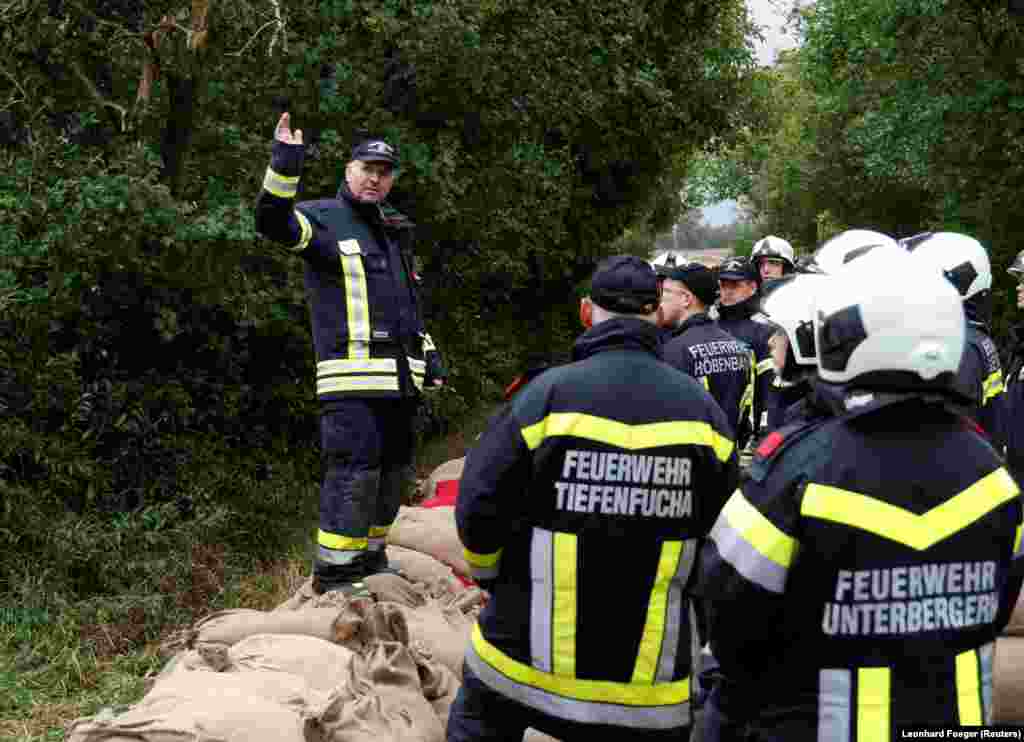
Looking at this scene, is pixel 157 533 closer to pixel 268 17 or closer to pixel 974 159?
pixel 268 17

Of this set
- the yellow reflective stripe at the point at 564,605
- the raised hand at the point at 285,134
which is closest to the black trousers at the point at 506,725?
the yellow reflective stripe at the point at 564,605

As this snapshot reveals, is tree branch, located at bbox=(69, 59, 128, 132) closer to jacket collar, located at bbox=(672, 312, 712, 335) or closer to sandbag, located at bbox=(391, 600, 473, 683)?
jacket collar, located at bbox=(672, 312, 712, 335)

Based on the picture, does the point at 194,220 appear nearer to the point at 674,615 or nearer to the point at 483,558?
the point at 483,558

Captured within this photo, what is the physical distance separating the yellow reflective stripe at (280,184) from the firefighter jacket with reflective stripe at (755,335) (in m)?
2.35

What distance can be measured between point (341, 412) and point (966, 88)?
1158cm

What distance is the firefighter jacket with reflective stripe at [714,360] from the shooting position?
5.80 m

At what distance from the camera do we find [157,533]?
6.89 meters

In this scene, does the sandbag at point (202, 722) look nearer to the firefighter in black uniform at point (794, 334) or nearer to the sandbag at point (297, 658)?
the sandbag at point (297, 658)

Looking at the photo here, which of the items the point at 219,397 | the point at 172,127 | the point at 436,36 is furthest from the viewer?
the point at 436,36

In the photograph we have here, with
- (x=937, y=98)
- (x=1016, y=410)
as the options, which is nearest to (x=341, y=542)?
(x=1016, y=410)

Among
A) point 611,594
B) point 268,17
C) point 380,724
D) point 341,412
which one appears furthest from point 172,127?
point 611,594

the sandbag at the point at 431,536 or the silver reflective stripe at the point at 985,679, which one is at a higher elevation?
the sandbag at the point at 431,536

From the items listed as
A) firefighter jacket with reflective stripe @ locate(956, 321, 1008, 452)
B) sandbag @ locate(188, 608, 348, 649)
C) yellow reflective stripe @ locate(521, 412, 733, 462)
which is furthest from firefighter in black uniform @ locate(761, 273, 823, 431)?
sandbag @ locate(188, 608, 348, 649)

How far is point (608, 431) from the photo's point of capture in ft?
10.4
